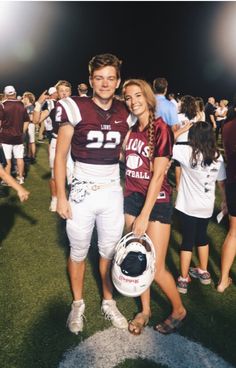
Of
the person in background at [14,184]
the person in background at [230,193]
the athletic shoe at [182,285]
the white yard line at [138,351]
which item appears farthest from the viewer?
the athletic shoe at [182,285]

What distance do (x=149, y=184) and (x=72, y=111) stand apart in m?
0.82

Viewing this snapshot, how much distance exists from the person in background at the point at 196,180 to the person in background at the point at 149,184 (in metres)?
0.68

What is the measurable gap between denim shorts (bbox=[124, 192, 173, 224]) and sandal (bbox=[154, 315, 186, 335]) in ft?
3.14

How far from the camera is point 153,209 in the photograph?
2.80 metres

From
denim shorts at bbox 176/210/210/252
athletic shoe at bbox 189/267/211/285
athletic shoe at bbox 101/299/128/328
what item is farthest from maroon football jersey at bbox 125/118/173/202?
athletic shoe at bbox 189/267/211/285

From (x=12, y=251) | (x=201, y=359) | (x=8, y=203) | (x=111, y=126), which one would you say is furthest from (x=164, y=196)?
(x=8, y=203)

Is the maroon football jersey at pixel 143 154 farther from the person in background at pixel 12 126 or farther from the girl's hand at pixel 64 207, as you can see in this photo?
the person in background at pixel 12 126

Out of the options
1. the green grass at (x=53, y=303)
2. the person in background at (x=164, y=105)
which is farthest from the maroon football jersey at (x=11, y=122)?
the person in background at (x=164, y=105)

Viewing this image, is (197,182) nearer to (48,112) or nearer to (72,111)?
(72,111)

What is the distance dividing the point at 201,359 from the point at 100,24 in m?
29.8

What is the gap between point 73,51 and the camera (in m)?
30.7

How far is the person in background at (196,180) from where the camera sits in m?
3.39

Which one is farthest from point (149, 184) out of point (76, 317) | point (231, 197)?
point (76, 317)

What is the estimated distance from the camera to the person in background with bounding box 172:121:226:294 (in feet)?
11.1
